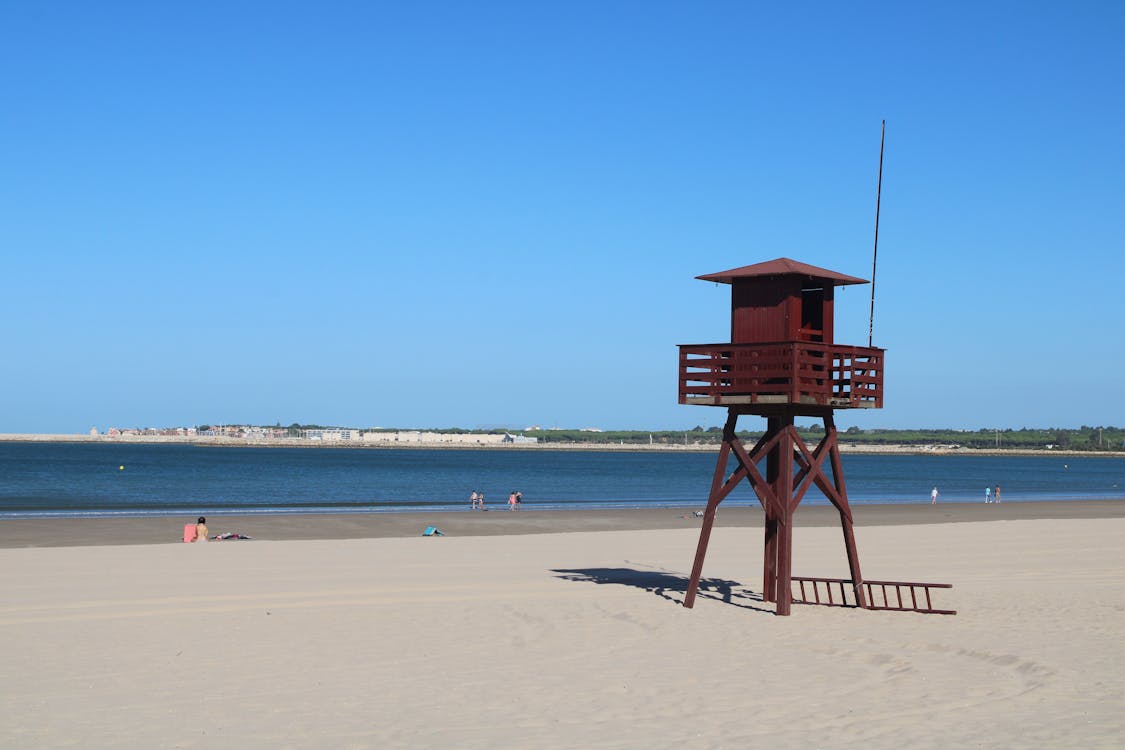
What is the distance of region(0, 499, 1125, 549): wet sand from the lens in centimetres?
3834

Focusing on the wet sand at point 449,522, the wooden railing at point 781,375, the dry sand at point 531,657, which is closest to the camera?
the dry sand at point 531,657

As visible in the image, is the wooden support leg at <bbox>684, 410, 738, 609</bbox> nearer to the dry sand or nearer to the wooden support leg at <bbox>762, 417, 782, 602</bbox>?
the dry sand

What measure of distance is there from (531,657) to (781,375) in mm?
6397

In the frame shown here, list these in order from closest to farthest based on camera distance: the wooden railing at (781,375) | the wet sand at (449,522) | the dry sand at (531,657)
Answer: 1. the dry sand at (531,657)
2. the wooden railing at (781,375)
3. the wet sand at (449,522)

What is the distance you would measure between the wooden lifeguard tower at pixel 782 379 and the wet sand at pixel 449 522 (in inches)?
837

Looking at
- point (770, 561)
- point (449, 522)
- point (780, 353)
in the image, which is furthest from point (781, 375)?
point (449, 522)

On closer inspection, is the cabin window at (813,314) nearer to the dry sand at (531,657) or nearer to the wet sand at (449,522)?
the dry sand at (531,657)

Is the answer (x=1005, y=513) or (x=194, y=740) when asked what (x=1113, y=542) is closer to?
(x=1005, y=513)

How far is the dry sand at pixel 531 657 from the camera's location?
39.3ft

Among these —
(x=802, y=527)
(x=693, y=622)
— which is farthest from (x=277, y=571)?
(x=802, y=527)

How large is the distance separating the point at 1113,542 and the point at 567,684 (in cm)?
2719

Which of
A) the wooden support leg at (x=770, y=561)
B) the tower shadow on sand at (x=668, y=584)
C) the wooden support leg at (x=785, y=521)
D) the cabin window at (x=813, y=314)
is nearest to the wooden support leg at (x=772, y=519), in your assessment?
the wooden support leg at (x=770, y=561)

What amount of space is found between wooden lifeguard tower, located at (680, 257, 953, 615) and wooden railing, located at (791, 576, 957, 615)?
117mm

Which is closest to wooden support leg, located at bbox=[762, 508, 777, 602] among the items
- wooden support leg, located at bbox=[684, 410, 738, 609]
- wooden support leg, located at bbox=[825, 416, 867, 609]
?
wooden support leg, located at bbox=[684, 410, 738, 609]
